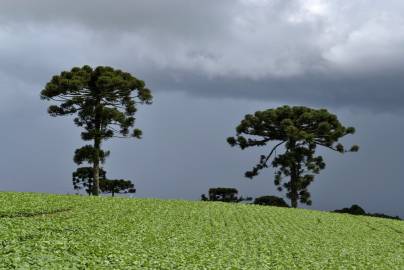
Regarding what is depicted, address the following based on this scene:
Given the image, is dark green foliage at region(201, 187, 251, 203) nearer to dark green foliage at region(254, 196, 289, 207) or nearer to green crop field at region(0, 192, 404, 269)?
dark green foliage at region(254, 196, 289, 207)

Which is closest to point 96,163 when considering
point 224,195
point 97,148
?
point 97,148

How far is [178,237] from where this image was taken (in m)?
Result: 33.9

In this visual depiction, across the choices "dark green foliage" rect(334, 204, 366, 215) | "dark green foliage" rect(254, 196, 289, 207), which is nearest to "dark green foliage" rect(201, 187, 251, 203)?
"dark green foliage" rect(254, 196, 289, 207)

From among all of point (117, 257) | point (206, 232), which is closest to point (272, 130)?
point (206, 232)

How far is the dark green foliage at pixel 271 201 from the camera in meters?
80.2

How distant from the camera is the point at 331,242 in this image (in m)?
40.9

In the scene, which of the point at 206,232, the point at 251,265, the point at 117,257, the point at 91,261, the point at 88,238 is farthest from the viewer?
the point at 206,232

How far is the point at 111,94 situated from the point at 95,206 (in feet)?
85.6

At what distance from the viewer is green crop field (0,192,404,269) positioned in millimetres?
23763

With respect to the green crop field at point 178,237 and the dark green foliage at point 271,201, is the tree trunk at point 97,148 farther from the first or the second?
the dark green foliage at point 271,201

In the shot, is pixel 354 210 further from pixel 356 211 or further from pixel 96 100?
pixel 96 100

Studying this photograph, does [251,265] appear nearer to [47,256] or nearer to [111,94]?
[47,256]

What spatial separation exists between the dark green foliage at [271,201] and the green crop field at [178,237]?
66.9 feet

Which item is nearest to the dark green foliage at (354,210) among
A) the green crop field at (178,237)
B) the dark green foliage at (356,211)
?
the dark green foliage at (356,211)
